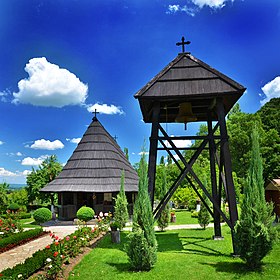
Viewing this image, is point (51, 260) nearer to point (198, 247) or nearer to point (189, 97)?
point (198, 247)

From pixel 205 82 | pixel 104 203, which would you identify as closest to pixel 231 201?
pixel 205 82

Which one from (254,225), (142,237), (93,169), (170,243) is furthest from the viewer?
(93,169)

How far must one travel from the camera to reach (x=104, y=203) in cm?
2169

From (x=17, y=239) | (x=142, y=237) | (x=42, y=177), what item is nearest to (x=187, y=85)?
(x=142, y=237)

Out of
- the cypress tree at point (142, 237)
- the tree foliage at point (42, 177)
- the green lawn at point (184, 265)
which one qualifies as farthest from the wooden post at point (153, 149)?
the tree foliage at point (42, 177)

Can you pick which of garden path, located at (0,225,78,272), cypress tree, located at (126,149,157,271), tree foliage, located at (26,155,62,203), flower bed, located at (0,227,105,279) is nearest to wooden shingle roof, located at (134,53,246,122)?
cypress tree, located at (126,149,157,271)

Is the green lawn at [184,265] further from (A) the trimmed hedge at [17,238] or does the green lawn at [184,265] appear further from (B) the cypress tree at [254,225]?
(A) the trimmed hedge at [17,238]

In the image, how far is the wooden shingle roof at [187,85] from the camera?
8.26 metres

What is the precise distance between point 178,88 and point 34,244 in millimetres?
8861

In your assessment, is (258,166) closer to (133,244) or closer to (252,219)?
(252,219)

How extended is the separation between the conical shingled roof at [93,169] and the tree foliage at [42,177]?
4.73 m

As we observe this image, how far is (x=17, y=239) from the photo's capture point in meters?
11.9

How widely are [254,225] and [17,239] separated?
9762 millimetres

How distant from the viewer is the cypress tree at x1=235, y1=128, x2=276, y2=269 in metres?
6.40
